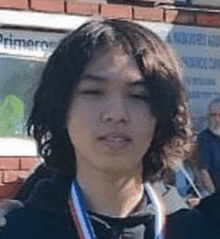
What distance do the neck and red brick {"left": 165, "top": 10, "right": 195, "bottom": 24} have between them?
407cm

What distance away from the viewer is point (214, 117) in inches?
189

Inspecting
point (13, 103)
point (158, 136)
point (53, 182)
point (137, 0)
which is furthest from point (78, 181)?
point (137, 0)

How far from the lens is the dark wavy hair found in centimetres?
132

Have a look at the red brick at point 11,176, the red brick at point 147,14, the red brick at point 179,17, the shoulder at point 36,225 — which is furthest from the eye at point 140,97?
the red brick at point 179,17

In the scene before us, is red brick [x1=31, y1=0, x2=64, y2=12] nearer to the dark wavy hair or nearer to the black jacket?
the dark wavy hair

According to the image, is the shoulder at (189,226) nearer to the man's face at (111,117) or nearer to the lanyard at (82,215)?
the lanyard at (82,215)

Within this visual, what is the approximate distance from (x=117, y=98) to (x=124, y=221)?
0.73ft

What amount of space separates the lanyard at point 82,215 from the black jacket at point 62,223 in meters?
0.01

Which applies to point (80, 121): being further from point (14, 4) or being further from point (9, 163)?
point (14, 4)

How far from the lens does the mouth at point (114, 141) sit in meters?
1.25

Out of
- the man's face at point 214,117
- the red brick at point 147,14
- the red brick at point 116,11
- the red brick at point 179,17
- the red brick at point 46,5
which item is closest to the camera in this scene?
the man's face at point 214,117

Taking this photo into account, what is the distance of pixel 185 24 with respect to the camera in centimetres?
539

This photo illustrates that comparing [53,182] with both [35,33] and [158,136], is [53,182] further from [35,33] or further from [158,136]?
[35,33]

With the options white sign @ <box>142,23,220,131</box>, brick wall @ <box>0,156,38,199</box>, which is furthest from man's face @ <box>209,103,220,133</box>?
brick wall @ <box>0,156,38,199</box>
